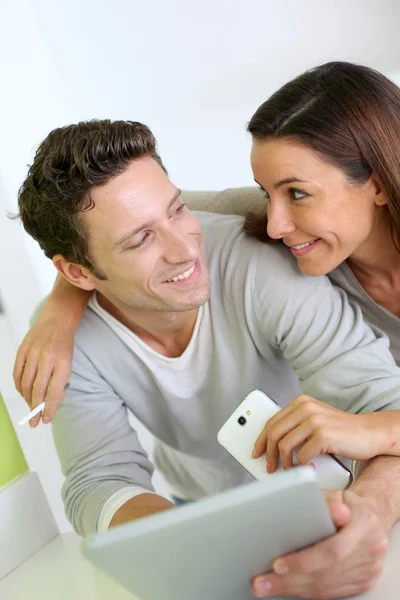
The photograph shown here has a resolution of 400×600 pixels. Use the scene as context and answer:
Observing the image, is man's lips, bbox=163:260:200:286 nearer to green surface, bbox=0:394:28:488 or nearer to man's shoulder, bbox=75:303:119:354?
man's shoulder, bbox=75:303:119:354

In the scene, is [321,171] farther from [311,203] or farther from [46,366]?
[46,366]

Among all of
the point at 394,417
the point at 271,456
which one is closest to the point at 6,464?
the point at 271,456

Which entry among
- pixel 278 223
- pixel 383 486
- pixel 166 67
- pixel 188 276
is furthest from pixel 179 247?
pixel 166 67

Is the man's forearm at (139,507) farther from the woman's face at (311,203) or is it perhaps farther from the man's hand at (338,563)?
the woman's face at (311,203)

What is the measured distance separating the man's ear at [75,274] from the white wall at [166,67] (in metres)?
1.00

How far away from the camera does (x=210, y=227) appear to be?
1403mm

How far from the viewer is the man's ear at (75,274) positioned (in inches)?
53.5

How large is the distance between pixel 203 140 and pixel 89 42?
0.62m

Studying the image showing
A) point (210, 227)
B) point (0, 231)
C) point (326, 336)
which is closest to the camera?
point (326, 336)

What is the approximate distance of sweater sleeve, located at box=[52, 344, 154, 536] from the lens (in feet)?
3.98

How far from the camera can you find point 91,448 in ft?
4.18

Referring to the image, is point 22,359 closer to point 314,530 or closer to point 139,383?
point 139,383

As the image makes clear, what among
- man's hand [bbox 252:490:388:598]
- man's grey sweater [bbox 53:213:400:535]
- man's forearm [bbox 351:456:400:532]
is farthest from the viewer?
man's grey sweater [bbox 53:213:400:535]

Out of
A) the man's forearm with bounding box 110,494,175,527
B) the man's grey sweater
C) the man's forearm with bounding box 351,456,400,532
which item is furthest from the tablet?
the man's grey sweater
